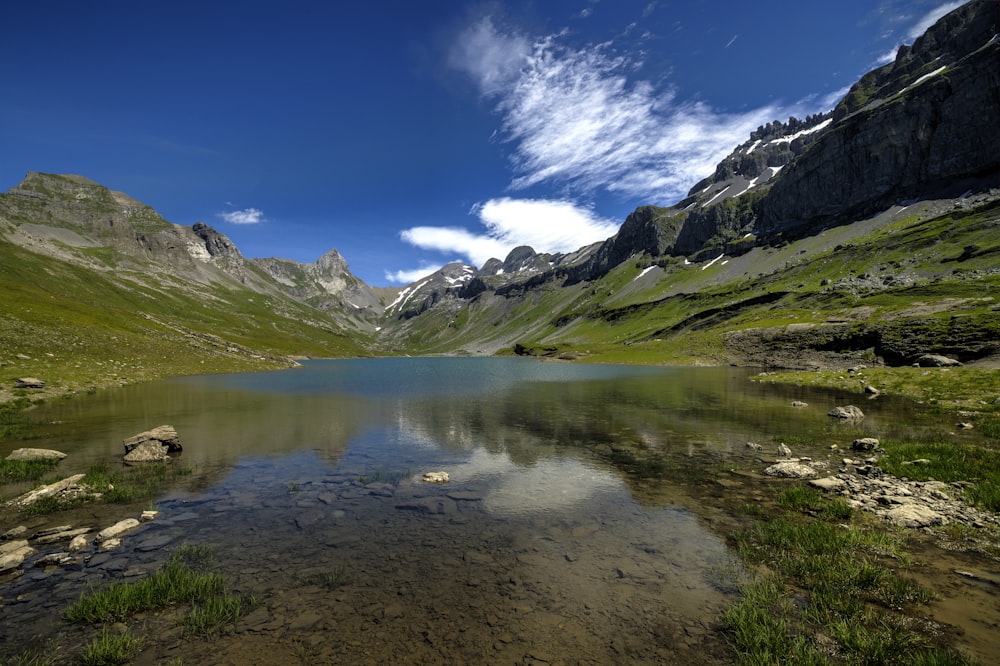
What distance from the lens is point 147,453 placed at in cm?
2650

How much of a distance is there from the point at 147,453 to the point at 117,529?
13.4 meters

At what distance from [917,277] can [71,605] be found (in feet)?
650

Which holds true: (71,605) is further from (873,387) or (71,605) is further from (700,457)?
(873,387)

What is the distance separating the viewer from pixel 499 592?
12266 mm

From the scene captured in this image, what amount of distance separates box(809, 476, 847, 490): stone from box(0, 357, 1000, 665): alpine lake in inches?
58.8

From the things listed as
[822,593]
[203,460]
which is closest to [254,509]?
[203,460]

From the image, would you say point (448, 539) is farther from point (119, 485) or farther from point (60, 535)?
point (119, 485)

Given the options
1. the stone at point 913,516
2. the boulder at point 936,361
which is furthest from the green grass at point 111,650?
the boulder at point 936,361

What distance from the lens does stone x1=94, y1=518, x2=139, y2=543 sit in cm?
1512

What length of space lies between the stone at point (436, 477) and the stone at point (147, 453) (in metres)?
17.8

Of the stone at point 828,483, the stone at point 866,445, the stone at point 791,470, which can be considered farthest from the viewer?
the stone at point 866,445

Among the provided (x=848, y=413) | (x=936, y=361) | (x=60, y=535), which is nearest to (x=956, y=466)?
(x=848, y=413)

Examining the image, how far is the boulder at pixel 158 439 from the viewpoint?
27.0 metres

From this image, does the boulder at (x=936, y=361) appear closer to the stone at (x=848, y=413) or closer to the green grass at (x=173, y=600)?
the stone at (x=848, y=413)
